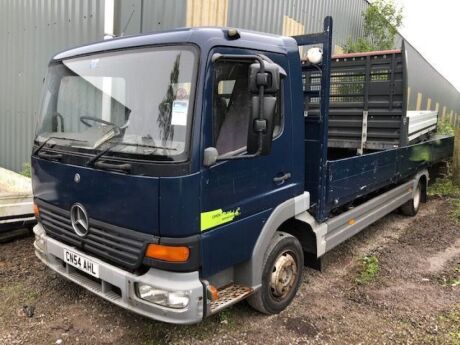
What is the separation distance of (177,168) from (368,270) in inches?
113

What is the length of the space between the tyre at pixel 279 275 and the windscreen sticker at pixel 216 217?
1.92 feet

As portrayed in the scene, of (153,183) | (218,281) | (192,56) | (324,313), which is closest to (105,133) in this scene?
(153,183)

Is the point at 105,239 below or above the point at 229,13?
below

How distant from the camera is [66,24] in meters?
6.91

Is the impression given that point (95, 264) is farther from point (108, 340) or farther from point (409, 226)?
point (409, 226)

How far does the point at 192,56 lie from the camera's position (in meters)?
2.47

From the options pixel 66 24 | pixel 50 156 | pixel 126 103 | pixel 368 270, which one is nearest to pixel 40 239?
pixel 50 156

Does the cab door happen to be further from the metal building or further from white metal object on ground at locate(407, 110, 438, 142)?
the metal building

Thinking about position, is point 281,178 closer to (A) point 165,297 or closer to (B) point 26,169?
(A) point 165,297

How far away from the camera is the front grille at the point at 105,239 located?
2582 millimetres

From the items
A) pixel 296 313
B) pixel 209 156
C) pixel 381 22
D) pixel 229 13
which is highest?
pixel 381 22

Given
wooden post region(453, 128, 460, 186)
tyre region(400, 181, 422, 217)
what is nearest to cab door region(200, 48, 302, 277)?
tyre region(400, 181, 422, 217)

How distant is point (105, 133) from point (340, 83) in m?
4.07

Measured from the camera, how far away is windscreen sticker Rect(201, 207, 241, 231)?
2.57 meters
